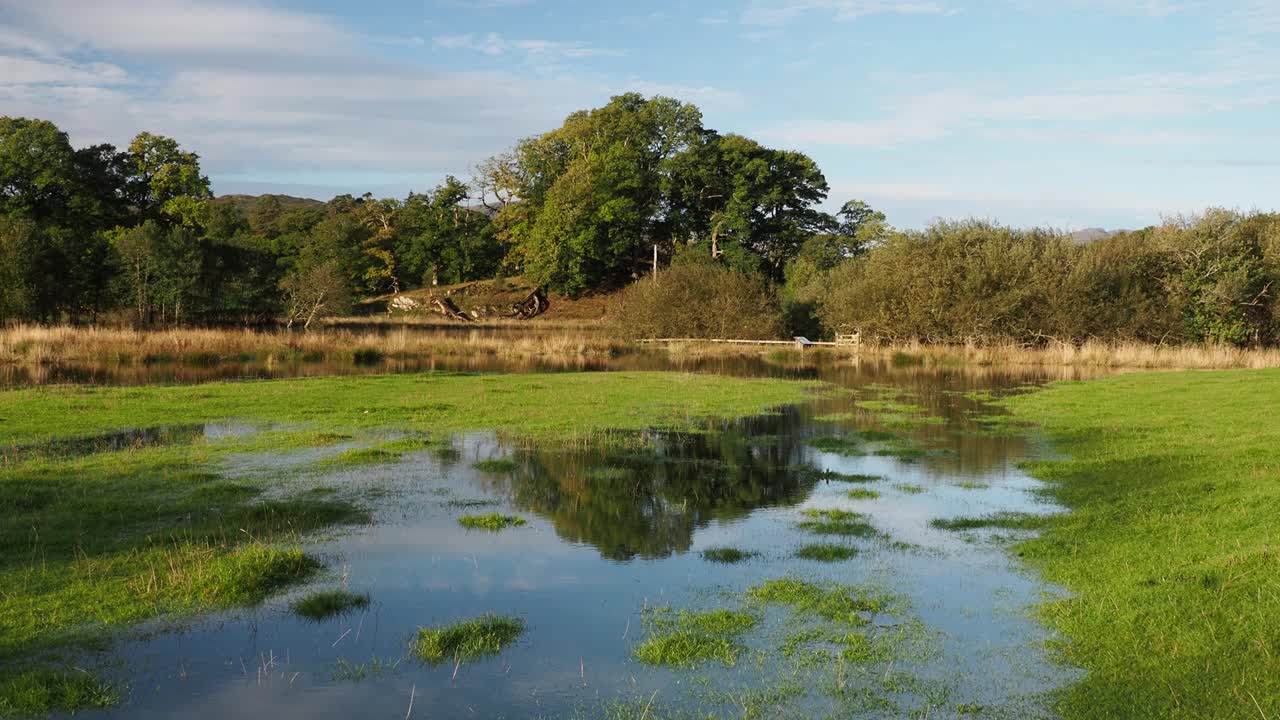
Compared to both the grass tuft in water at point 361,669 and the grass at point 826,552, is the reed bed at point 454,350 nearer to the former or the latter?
the grass at point 826,552

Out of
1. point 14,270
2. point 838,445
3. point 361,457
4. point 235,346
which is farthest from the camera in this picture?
point 14,270

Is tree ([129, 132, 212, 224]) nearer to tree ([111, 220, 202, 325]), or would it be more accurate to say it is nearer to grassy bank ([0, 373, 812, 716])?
tree ([111, 220, 202, 325])

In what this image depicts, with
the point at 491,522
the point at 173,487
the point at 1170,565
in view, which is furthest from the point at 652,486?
the point at 1170,565

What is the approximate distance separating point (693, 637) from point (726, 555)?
10.4 ft

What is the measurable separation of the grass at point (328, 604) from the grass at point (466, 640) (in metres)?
1.14

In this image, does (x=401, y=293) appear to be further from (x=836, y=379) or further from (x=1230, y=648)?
(x=1230, y=648)

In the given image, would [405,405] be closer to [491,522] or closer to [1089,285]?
[491,522]

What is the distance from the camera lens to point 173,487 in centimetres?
1474

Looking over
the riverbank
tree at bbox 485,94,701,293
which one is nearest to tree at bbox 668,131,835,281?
tree at bbox 485,94,701,293

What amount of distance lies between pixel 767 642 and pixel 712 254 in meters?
77.6

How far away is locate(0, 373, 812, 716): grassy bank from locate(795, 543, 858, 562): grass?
20.2 feet

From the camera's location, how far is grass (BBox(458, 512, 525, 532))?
13430mm

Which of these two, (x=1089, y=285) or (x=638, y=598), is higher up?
(x=1089, y=285)

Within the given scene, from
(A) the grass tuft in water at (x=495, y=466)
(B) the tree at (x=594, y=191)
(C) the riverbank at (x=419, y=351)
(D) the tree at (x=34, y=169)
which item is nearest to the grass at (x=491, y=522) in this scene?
(A) the grass tuft in water at (x=495, y=466)
